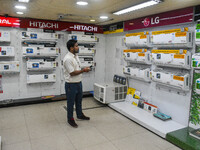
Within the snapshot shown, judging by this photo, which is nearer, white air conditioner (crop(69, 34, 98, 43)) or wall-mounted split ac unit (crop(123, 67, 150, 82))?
wall-mounted split ac unit (crop(123, 67, 150, 82))

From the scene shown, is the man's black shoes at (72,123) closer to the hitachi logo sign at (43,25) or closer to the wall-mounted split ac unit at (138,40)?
the wall-mounted split ac unit at (138,40)

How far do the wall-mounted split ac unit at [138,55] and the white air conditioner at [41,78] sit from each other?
225 cm

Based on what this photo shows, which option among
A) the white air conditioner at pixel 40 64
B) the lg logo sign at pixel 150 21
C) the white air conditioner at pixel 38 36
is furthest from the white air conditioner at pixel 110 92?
the white air conditioner at pixel 38 36

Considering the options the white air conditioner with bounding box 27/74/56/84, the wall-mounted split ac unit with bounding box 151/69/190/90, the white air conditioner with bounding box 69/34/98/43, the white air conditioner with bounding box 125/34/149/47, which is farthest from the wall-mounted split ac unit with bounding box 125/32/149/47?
the white air conditioner with bounding box 27/74/56/84

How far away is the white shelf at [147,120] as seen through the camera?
3.07 meters

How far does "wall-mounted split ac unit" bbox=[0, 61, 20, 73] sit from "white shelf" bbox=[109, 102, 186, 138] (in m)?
2.77

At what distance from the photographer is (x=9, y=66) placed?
4402 millimetres

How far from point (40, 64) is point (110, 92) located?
6.97 feet

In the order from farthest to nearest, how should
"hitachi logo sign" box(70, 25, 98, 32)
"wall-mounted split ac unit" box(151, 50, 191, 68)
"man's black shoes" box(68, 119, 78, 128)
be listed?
"hitachi logo sign" box(70, 25, 98, 32), "man's black shoes" box(68, 119, 78, 128), "wall-mounted split ac unit" box(151, 50, 191, 68)

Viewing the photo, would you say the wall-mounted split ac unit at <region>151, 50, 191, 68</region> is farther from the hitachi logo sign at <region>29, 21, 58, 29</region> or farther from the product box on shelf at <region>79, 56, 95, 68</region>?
the hitachi logo sign at <region>29, 21, 58, 29</region>

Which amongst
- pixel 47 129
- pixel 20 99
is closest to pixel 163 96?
pixel 47 129

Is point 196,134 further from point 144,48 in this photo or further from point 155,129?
point 144,48

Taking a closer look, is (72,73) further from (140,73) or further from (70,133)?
(140,73)

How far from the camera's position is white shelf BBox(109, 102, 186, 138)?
10.1 feet
